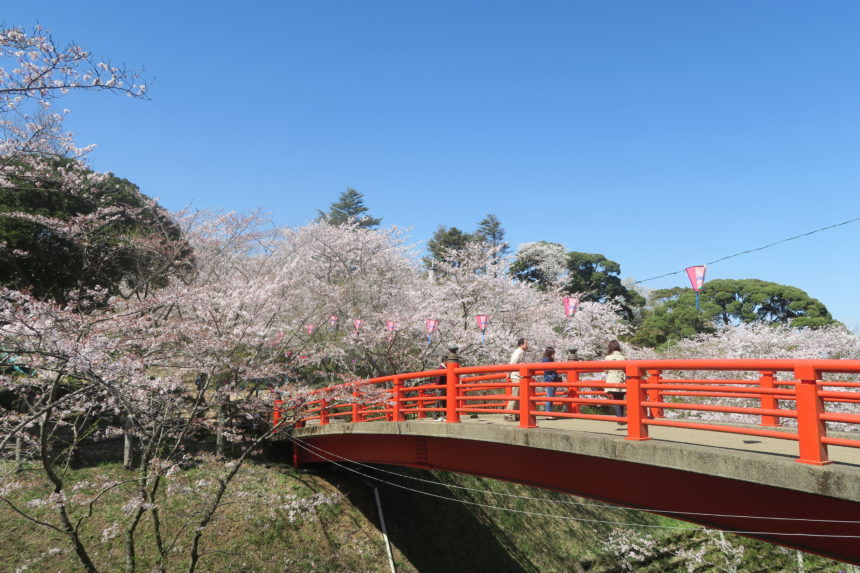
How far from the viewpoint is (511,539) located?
639 inches

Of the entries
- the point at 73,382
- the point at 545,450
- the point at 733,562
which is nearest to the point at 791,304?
the point at 733,562

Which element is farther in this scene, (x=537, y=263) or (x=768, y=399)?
(x=537, y=263)

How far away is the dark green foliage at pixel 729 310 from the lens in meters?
32.8

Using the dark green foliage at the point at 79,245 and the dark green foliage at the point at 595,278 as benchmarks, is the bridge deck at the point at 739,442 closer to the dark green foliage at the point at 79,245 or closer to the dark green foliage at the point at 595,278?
the dark green foliage at the point at 79,245

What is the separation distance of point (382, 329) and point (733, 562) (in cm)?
1470

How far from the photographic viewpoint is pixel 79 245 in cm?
1602

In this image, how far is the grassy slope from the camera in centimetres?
1188

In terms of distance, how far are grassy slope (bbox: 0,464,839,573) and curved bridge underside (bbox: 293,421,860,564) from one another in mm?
4885

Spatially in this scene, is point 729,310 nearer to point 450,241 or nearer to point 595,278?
point 595,278

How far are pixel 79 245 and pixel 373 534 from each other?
43.1ft

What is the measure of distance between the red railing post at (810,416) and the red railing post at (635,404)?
4.85ft

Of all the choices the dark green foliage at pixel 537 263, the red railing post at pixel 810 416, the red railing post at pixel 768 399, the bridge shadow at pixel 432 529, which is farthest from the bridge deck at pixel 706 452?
the dark green foliage at pixel 537 263

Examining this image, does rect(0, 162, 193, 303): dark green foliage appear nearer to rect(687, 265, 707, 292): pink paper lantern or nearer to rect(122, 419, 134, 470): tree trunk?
rect(122, 419, 134, 470): tree trunk

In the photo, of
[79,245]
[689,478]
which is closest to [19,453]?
[79,245]
